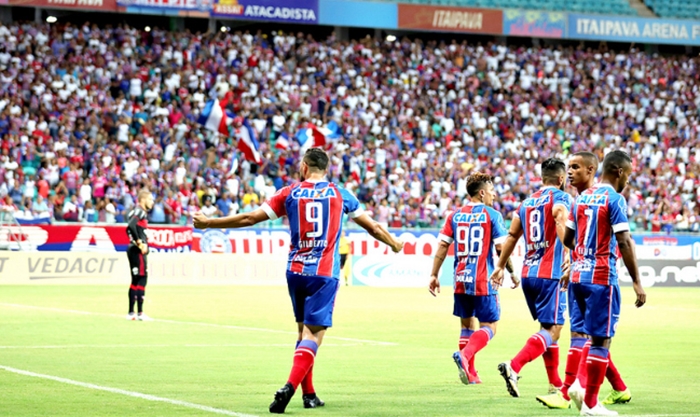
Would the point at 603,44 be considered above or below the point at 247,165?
above

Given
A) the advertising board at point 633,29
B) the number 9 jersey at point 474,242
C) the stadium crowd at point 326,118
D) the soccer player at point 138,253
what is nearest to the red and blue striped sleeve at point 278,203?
the number 9 jersey at point 474,242

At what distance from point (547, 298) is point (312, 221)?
2.54 metres

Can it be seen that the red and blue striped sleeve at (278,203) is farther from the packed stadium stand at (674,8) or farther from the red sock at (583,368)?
the packed stadium stand at (674,8)

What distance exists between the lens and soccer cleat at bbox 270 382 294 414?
9.71m

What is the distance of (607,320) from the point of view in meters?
9.56

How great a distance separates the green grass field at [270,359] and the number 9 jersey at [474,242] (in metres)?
1.08

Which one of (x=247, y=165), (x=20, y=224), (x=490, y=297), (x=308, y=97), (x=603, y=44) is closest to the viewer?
(x=490, y=297)

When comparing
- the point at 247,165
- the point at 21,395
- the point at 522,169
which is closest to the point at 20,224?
the point at 247,165

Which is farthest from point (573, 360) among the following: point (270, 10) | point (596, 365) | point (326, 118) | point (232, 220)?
point (270, 10)

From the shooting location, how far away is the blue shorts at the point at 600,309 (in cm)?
955

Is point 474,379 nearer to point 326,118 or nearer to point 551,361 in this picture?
point 551,361

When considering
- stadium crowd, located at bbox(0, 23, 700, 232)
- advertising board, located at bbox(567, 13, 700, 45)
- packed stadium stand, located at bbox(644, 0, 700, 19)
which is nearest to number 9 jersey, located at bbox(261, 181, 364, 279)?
stadium crowd, located at bbox(0, 23, 700, 232)

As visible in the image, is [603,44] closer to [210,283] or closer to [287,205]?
[210,283]

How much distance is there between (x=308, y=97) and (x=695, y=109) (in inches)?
739
